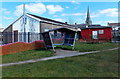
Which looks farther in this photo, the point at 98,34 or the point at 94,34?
the point at 94,34

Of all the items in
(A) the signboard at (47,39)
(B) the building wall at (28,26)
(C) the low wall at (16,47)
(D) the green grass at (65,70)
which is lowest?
(D) the green grass at (65,70)

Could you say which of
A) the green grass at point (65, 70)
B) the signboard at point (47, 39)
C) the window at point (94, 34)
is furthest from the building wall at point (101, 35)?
the green grass at point (65, 70)

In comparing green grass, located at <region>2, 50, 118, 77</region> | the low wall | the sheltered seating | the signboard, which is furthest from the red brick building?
green grass, located at <region>2, 50, 118, 77</region>

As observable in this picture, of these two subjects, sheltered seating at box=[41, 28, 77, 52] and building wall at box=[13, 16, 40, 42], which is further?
building wall at box=[13, 16, 40, 42]

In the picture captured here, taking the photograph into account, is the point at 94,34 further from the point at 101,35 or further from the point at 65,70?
the point at 65,70

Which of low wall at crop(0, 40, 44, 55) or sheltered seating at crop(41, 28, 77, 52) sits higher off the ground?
sheltered seating at crop(41, 28, 77, 52)

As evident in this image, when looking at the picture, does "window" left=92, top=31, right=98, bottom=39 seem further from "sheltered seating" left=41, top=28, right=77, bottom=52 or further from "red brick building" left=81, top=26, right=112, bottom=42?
"sheltered seating" left=41, top=28, right=77, bottom=52

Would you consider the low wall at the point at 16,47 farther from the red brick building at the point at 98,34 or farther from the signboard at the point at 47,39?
the red brick building at the point at 98,34

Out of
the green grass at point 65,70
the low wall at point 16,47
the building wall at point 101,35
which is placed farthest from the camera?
the building wall at point 101,35

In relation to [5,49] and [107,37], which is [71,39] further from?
[107,37]

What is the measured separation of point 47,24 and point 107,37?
12830 mm

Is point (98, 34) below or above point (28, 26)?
below

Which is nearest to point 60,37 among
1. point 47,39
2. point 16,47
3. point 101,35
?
point 47,39

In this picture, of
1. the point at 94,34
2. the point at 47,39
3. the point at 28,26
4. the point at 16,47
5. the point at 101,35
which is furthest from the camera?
the point at 94,34
